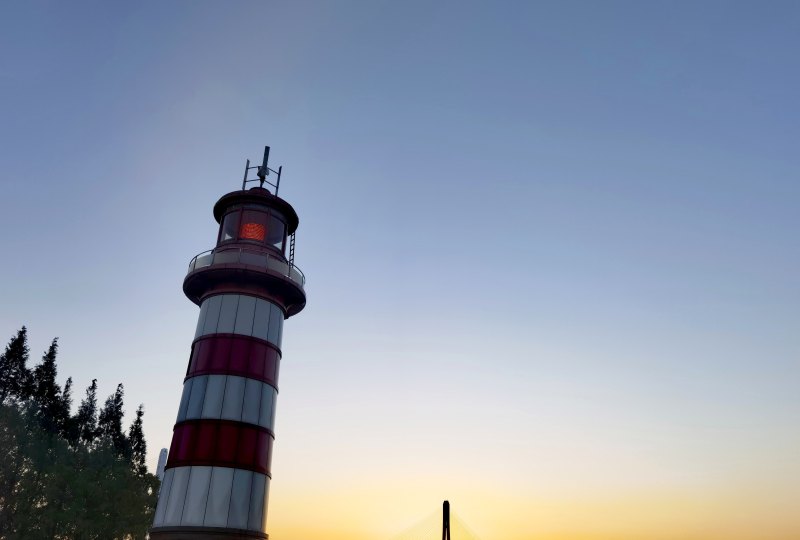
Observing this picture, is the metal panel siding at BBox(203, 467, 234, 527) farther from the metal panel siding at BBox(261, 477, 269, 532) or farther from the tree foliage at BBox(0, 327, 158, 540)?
the tree foliage at BBox(0, 327, 158, 540)

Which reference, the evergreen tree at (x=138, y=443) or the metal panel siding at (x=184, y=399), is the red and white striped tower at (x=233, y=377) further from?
the evergreen tree at (x=138, y=443)

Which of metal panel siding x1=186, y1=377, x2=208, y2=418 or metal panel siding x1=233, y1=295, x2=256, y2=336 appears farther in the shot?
metal panel siding x1=233, y1=295, x2=256, y2=336

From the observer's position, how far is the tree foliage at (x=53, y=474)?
51.9m

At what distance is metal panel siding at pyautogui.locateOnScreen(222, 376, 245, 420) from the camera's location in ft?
121

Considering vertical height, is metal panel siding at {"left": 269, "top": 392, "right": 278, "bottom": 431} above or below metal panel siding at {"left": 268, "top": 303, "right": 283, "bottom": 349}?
below

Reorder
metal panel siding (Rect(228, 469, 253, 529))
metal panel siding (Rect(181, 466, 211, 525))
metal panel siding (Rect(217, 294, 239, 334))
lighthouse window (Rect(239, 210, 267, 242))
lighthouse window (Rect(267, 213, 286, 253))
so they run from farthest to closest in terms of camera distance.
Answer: lighthouse window (Rect(267, 213, 286, 253)), lighthouse window (Rect(239, 210, 267, 242)), metal panel siding (Rect(217, 294, 239, 334)), metal panel siding (Rect(228, 469, 253, 529)), metal panel siding (Rect(181, 466, 211, 525))

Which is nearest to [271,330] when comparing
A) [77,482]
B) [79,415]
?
[77,482]

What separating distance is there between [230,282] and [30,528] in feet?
97.3

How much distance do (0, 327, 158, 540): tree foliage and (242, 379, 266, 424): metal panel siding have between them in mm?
26769

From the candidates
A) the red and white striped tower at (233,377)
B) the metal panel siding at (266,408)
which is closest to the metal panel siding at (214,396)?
the red and white striped tower at (233,377)

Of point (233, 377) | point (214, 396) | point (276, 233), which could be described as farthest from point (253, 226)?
point (214, 396)

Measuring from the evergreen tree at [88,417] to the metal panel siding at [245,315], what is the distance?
43.0 metres

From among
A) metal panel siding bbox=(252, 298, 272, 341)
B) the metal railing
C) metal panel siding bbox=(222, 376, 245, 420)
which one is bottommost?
metal panel siding bbox=(222, 376, 245, 420)

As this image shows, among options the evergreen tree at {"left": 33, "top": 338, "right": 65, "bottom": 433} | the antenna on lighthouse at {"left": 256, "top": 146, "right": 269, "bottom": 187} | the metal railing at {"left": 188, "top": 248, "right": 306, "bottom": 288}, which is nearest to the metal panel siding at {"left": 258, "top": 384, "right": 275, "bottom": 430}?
the metal railing at {"left": 188, "top": 248, "right": 306, "bottom": 288}
